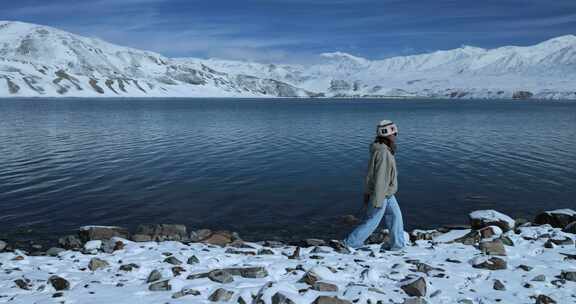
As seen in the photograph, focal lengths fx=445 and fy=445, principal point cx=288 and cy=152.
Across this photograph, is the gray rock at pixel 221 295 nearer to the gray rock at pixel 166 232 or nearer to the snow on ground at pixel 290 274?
the snow on ground at pixel 290 274

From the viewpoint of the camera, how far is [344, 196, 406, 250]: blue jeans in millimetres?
12678

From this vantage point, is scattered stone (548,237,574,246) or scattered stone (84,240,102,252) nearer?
scattered stone (548,237,574,246)

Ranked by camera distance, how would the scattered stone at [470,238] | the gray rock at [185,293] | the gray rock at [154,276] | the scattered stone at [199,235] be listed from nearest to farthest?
the gray rock at [185,293], the gray rock at [154,276], the scattered stone at [470,238], the scattered stone at [199,235]

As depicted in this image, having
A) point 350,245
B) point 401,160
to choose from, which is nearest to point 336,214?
point 350,245

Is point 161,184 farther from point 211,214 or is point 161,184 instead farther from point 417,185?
point 417,185

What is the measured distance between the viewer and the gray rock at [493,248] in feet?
40.3

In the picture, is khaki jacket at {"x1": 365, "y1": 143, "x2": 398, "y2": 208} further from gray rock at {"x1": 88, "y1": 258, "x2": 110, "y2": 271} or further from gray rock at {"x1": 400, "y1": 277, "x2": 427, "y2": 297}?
gray rock at {"x1": 88, "y1": 258, "x2": 110, "y2": 271}

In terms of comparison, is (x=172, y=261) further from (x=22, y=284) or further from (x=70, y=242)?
(x=70, y=242)

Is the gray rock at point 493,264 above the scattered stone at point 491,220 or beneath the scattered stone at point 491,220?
above

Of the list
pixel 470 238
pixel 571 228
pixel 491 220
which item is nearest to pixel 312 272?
pixel 470 238

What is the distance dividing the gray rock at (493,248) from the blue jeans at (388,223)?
2185 mm

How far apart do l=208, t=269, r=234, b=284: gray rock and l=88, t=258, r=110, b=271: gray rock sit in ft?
Result: 9.57

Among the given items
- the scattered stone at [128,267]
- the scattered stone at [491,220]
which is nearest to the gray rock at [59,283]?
the scattered stone at [128,267]

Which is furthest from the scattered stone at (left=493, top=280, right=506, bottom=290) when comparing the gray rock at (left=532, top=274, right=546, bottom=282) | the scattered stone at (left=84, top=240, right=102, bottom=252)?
the scattered stone at (left=84, top=240, right=102, bottom=252)
